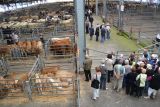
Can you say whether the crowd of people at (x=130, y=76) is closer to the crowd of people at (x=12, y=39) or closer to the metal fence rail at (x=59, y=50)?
the metal fence rail at (x=59, y=50)

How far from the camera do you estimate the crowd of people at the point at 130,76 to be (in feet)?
42.0

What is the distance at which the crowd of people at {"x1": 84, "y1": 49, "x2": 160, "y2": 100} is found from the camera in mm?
12797

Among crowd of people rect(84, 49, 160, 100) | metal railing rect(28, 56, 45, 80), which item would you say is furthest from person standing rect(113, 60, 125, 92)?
metal railing rect(28, 56, 45, 80)

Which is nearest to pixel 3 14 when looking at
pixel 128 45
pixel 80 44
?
pixel 128 45

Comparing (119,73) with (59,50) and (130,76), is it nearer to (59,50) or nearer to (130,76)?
(130,76)

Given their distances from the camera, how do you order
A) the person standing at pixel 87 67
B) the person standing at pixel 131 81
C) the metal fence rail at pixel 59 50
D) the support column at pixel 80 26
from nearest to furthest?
1. the person standing at pixel 131 81
2. the person standing at pixel 87 67
3. the support column at pixel 80 26
4. the metal fence rail at pixel 59 50

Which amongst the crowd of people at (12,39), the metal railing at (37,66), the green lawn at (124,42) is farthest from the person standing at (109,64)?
the crowd of people at (12,39)

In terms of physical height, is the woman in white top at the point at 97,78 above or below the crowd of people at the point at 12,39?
below

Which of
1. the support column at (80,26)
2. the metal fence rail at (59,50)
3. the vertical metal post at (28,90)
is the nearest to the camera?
the vertical metal post at (28,90)

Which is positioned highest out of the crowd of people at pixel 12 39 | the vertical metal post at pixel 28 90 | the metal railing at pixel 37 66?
the crowd of people at pixel 12 39

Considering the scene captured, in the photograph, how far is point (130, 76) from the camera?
42.6ft

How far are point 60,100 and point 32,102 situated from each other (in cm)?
129

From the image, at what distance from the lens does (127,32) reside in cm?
A: 2673

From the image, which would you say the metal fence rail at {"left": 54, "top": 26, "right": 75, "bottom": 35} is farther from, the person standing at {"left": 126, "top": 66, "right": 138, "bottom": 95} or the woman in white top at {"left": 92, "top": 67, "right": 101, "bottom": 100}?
the person standing at {"left": 126, "top": 66, "right": 138, "bottom": 95}
